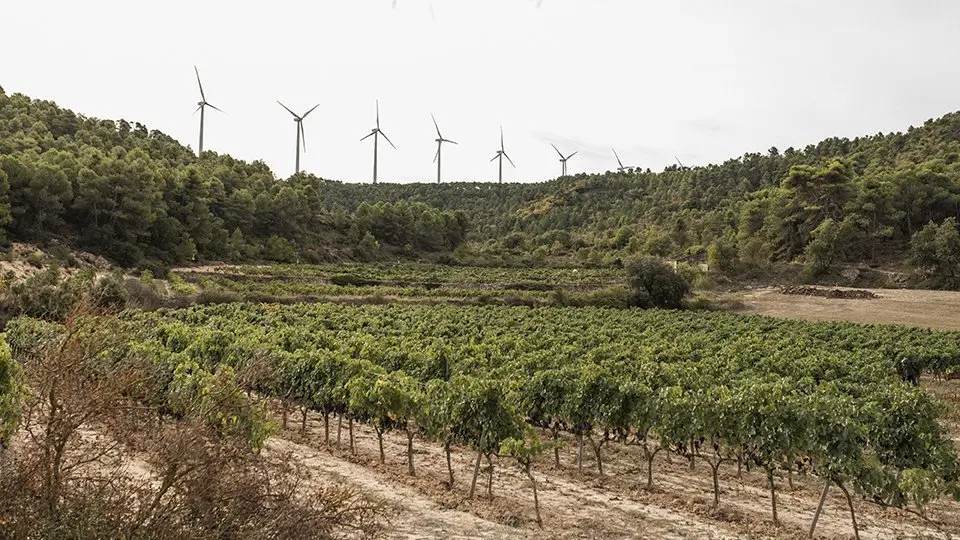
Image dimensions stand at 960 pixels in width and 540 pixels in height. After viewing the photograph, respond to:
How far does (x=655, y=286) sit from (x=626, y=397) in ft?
182

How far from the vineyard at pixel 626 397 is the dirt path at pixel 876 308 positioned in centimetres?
2137

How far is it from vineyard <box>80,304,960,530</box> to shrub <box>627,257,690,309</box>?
95.8ft

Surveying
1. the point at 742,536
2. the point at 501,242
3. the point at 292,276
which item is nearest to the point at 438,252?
the point at 501,242

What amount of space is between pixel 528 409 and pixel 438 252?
102 meters

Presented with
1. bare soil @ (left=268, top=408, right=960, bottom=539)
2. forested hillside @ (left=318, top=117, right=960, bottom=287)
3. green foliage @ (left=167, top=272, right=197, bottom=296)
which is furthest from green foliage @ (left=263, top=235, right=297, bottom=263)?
bare soil @ (left=268, top=408, right=960, bottom=539)

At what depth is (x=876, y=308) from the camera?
71875 millimetres

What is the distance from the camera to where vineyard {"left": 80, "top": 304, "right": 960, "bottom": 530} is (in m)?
18.2

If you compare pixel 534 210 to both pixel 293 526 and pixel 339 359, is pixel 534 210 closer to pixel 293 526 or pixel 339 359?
pixel 339 359

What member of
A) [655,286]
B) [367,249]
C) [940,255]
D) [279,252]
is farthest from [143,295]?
[940,255]

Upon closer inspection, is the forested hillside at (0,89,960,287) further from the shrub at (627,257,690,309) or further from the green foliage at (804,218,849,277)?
the shrub at (627,257,690,309)

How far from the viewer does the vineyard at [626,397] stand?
18.2 m

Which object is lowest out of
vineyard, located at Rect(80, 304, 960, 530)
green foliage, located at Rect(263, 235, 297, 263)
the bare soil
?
the bare soil

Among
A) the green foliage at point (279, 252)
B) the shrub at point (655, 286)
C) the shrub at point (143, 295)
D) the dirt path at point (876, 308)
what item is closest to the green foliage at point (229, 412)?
the shrub at point (143, 295)

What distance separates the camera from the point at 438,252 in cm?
12575
